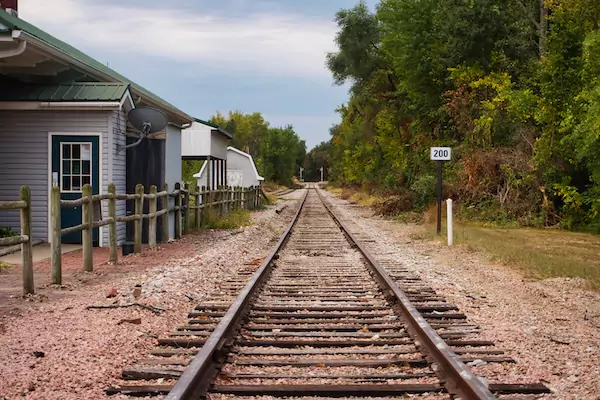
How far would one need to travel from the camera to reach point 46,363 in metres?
5.57

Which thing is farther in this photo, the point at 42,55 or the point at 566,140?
the point at 566,140

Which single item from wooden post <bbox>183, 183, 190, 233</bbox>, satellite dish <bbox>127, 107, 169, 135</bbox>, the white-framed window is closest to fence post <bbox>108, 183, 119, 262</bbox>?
the white-framed window

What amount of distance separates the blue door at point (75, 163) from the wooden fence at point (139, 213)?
40.0 inches

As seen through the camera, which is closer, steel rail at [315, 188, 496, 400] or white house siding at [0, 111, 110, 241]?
steel rail at [315, 188, 496, 400]

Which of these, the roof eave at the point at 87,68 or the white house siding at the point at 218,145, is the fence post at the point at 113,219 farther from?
the white house siding at the point at 218,145

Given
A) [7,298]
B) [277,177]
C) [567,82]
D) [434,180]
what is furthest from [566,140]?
[277,177]

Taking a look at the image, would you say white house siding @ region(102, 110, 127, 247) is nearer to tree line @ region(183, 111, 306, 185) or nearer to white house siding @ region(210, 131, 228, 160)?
white house siding @ region(210, 131, 228, 160)

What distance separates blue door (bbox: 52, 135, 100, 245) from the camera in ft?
47.5

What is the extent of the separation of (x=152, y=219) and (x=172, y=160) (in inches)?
162

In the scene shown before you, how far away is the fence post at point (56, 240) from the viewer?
30.8 ft

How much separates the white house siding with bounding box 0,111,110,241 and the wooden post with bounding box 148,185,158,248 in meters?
1.08

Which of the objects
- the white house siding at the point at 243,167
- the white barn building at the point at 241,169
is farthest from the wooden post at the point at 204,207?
the white house siding at the point at 243,167

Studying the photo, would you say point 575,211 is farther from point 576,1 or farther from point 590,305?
point 590,305

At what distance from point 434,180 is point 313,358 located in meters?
21.4
